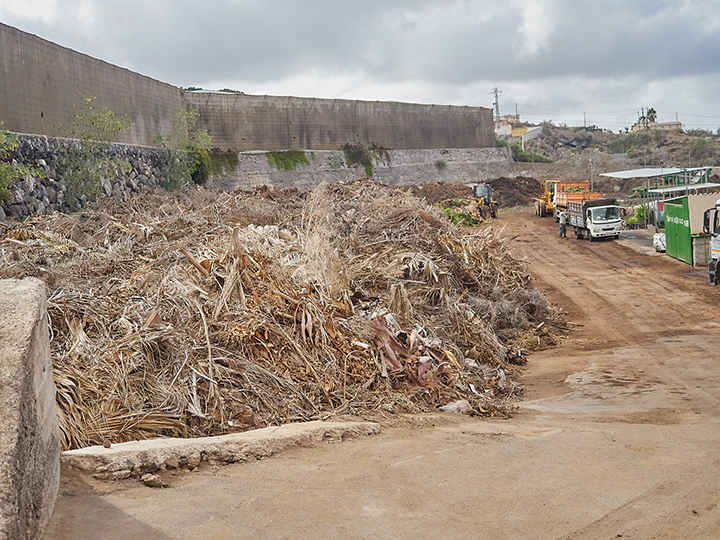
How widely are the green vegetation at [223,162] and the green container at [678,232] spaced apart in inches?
1119

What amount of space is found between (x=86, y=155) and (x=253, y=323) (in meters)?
15.1

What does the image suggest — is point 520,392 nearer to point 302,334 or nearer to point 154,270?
point 302,334

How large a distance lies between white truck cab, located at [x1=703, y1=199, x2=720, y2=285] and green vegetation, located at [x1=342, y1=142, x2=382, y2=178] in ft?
113

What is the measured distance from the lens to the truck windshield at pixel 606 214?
2994cm

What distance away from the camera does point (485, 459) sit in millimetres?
5953

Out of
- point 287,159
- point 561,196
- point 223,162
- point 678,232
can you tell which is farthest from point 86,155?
point 287,159

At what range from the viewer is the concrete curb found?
4.86 meters

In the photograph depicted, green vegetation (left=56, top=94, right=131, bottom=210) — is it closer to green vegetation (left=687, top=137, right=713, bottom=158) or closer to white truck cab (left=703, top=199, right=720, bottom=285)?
white truck cab (left=703, top=199, right=720, bottom=285)

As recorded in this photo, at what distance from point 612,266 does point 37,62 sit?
65.6 feet

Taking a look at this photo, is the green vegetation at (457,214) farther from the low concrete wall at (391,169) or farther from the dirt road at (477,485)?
the dirt road at (477,485)

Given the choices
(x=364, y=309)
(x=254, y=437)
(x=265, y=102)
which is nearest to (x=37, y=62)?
(x=364, y=309)

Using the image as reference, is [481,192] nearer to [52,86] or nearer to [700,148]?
[52,86]

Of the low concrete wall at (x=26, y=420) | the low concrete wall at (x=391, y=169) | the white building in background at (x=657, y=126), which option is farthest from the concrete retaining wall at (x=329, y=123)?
the white building in background at (x=657, y=126)

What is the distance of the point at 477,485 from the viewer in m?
5.21
